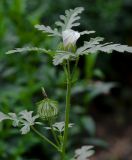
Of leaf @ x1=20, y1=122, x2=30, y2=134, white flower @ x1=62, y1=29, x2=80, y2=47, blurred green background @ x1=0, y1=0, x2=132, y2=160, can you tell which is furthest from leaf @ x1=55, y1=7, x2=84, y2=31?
blurred green background @ x1=0, y1=0, x2=132, y2=160

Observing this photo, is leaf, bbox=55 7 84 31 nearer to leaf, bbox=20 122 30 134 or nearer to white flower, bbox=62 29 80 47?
white flower, bbox=62 29 80 47

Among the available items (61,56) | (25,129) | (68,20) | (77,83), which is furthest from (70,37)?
(77,83)

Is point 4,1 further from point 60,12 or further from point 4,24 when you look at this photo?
point 60,12

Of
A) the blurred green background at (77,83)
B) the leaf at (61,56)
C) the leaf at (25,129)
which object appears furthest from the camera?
the blurred green background at (77,83)

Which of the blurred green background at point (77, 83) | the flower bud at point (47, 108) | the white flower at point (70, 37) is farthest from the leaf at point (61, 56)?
the blurred green background at point (77, 83)

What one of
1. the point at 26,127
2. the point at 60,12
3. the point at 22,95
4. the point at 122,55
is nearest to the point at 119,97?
the point at 122,55

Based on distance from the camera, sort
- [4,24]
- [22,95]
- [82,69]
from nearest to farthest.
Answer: [22,95]
[4,24]
[82,69]

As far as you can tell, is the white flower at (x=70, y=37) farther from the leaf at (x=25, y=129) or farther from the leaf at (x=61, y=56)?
the leaf at (x=25, y=129)

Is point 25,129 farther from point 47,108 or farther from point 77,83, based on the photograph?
point 77,83
